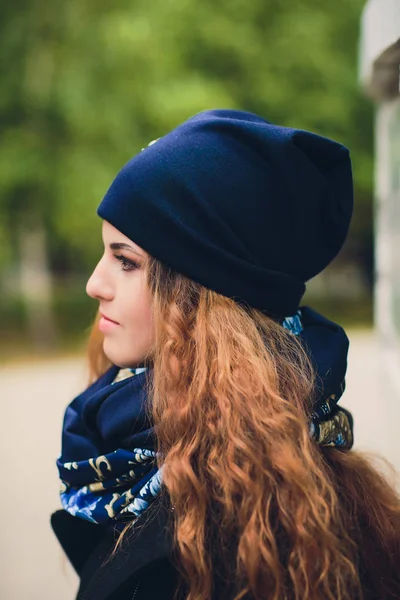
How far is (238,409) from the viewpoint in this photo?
1.54 metres

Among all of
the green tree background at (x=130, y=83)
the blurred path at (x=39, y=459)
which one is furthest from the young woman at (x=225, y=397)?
the green tree background at (x=130, y=83)

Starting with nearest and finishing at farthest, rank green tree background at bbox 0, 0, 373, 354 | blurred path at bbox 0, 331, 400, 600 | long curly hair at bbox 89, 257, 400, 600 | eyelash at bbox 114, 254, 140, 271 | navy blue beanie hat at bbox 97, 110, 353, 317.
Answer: long curly hair at bbox 89, 257, 400, 600 → navy blue beanie hat at bbox 97, 110, 353, 317 → eyelash at bbox 114, 254, 140, 271 → blurred path at bbox 0, 331, 400, 600 → green tree background at bbox 0, 0, 373, 354

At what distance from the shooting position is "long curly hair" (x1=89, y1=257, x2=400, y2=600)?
4.71ft

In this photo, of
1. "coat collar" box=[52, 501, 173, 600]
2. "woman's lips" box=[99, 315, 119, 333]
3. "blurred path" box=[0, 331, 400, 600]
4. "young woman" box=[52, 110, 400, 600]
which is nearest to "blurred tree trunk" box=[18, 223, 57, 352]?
"blurred path" box=[0, 331, 400, 600]

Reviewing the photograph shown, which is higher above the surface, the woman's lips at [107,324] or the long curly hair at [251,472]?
the woman's lips at [107,324]

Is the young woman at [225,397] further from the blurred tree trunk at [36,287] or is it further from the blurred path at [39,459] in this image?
the blurred tree trunk at [36,287]

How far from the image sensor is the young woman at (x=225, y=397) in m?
1.47

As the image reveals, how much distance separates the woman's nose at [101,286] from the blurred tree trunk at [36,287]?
34.5ft

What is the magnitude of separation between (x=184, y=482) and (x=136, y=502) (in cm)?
17

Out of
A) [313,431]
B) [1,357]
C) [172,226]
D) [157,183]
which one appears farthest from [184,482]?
[1,357]

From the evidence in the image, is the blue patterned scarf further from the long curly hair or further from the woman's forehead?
the woman's forehead

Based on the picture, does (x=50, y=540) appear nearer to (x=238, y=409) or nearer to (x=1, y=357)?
(x=238, y=409)

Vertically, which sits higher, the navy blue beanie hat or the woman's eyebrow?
the navy blue beanie hat

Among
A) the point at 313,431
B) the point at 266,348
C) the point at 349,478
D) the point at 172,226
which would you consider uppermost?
the point at 172,226
